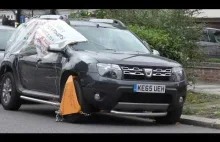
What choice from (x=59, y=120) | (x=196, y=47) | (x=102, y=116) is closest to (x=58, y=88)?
(x=59, y=120)

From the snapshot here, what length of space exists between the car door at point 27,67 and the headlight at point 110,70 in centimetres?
186

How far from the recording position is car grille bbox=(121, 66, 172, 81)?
32.4 ft

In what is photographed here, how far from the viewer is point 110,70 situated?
9.84 meters

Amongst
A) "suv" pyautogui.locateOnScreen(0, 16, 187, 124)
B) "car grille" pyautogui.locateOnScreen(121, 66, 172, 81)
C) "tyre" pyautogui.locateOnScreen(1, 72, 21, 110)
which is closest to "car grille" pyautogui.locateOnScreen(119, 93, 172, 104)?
"suv" pyautogui.locateOnScreen(0, 16, 187, 124)

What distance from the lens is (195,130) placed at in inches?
397

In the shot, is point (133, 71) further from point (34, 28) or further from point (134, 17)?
point (134, 17)

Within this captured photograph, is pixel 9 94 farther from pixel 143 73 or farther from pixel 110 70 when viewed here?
pixel 143 73

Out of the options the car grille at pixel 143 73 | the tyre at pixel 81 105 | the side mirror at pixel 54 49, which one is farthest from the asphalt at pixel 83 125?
the side mirror at pixel 54 49

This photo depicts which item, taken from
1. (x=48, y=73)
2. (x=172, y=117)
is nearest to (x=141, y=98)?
(x=172, y=117)

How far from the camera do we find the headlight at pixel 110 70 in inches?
388

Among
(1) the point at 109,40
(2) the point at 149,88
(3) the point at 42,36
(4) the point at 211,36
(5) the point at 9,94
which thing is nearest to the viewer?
(2) the point at 149,88

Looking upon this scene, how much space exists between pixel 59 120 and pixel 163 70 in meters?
1.97

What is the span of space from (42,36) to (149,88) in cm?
254

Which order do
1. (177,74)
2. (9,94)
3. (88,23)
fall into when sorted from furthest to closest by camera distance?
(9,94) < (88,23) < (177,74)
